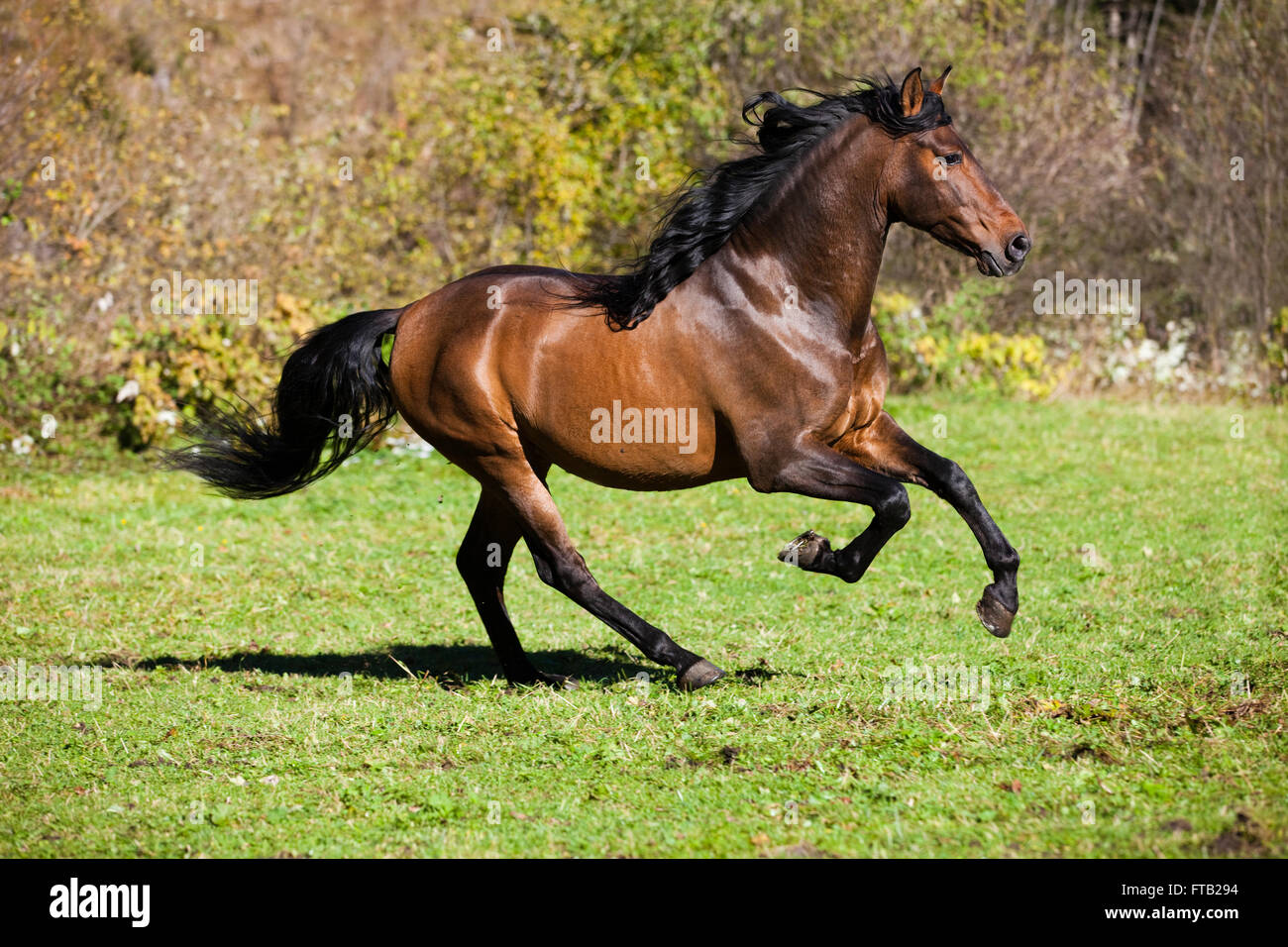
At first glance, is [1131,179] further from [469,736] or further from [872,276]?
[469,736]

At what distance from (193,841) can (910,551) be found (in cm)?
561

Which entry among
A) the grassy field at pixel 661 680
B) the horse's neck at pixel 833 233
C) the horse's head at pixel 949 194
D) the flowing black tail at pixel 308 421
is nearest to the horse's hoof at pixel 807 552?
the grassy field at pixel 661 680

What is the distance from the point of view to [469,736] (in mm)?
5414

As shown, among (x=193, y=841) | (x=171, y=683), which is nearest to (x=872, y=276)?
(x=193, y=841)

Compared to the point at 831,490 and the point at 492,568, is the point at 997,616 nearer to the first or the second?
the point at 831,490

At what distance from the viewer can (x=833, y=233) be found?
549cm

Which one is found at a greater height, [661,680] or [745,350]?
[745,350]

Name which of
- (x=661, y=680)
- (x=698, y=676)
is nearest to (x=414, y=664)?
(x=661, y=680)

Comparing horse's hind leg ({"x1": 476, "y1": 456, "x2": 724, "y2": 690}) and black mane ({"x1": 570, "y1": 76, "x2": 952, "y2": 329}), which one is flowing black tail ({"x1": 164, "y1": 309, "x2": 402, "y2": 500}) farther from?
black mane ({"x1": 570, "y1": 76, "x2": 952, "y2": 329})

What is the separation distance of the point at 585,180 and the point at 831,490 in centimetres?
1212

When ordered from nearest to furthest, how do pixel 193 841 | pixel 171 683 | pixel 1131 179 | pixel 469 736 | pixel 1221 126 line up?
pixel 193 841 → pixel 469 736 → pixel 171 683 → pixel 1221 126 → pixel 1131 179

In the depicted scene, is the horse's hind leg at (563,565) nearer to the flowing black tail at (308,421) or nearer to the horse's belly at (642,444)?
the horse's belly at (642,444)

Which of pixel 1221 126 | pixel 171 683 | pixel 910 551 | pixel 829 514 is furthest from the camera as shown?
pixel 1221 126

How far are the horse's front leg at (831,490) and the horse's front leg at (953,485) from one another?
20cm
